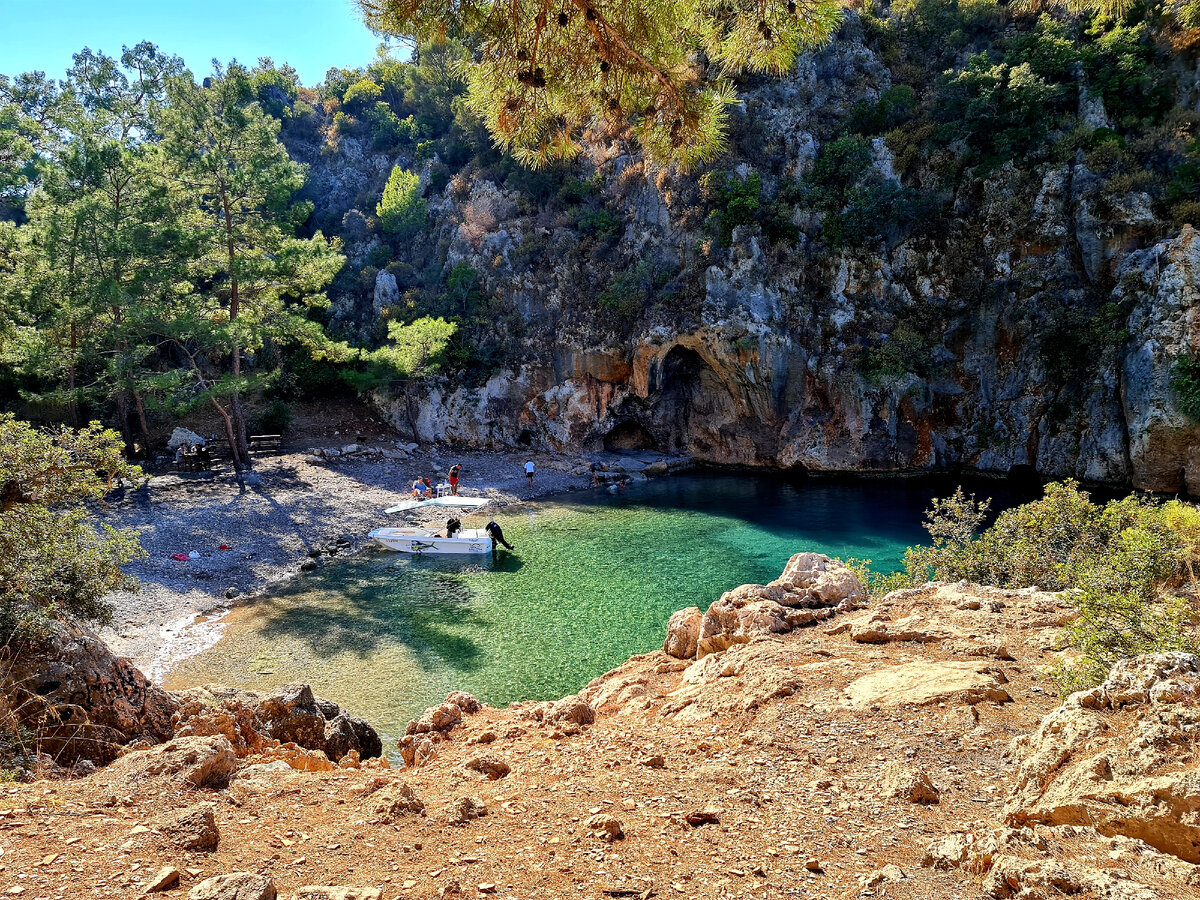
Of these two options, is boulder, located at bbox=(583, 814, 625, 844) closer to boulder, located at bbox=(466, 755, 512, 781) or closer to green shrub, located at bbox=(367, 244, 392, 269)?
boulder, located at bbox=(466, 755, 512, 781)

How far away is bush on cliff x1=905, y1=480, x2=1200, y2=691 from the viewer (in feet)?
17.4

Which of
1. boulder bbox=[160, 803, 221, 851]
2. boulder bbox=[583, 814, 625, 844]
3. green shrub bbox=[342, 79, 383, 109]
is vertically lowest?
boulder bbox=[583, 814, 625, 844]

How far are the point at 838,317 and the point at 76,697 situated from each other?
28.5 metres

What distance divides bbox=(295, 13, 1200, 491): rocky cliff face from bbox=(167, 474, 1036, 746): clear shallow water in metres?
3.77

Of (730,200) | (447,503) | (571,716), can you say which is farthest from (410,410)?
(571,716)

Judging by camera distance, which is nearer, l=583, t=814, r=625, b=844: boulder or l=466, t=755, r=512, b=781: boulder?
l=583, t=814, r=625, b=844: boulder

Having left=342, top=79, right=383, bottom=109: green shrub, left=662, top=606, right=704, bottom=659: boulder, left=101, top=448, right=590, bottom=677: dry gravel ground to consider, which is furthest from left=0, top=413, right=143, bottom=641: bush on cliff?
left=342, top=79, right=383, bottom=109: green shrub

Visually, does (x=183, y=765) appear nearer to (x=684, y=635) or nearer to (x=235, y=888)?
(x=235, y=888)

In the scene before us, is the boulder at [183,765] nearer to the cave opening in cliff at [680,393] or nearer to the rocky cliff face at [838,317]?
the rocky cliff face at [838,317]

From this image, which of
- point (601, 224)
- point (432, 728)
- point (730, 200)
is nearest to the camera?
point (432, 728)

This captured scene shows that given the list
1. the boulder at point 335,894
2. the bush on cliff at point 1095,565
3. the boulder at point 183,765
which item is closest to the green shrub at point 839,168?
the bush on cliff at point 1095,565

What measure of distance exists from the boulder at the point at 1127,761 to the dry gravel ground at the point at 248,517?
13918 millimetres

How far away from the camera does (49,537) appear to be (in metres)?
7.42

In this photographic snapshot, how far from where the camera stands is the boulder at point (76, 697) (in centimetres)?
597
